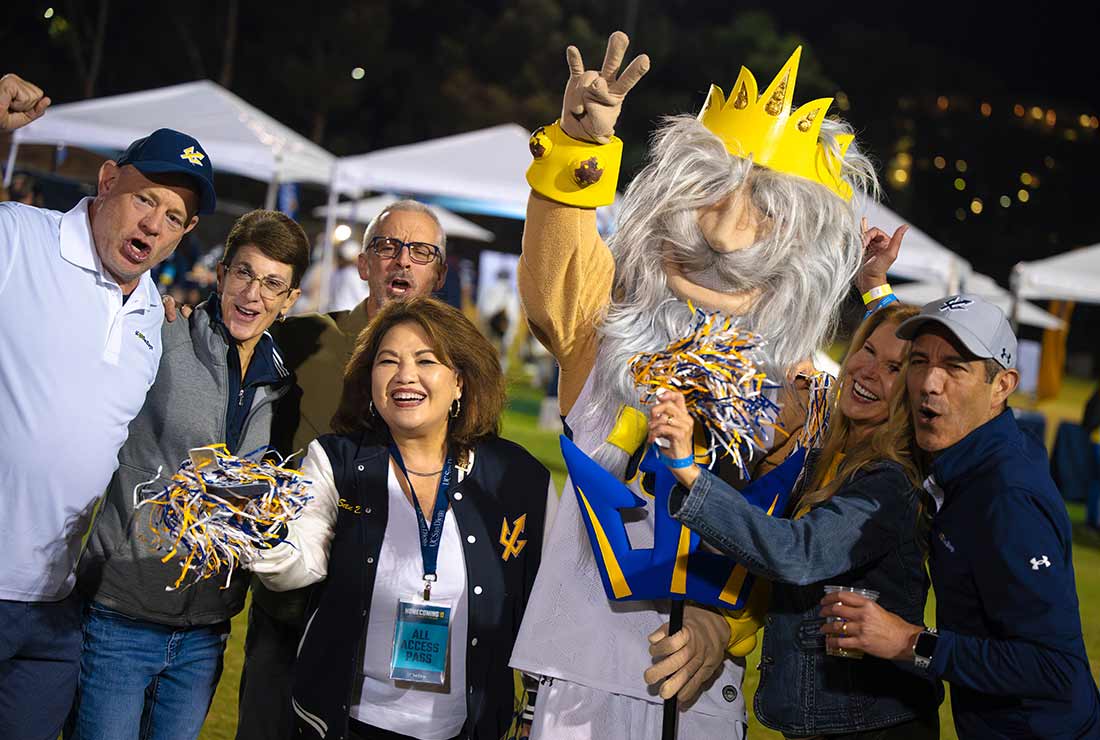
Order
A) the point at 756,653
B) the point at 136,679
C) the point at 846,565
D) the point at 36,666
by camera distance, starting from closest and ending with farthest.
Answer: the point at 846,565
the point at 36,666
the point at 136,679
the point at 756,653

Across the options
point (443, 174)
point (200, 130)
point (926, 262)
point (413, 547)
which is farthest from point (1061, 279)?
point (413, 547)

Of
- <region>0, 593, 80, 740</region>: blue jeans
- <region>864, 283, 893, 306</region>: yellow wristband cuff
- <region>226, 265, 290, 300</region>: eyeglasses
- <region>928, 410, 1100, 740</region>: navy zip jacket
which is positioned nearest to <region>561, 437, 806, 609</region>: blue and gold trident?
<region>928, 410, 1100, 740</region>: navy zip jacket

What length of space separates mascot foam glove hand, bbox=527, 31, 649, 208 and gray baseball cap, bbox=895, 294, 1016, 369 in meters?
0.73

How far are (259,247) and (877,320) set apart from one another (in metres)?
1.69

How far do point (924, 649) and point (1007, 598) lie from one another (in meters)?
0.19

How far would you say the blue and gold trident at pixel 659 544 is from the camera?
91.7 inches

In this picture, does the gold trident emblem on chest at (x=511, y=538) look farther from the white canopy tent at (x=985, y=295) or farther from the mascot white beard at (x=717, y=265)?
the white canopy tent at (x=985, y=295)

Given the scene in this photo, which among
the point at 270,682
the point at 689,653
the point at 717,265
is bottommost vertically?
the point at 270,682

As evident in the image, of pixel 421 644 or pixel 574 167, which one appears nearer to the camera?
pixel 574 167

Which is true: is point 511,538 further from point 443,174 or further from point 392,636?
point 443,174

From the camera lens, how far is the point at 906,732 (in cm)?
246

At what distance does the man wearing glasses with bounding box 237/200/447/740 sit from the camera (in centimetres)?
311

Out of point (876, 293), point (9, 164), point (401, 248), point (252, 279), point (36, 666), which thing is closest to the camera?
point (36, 666)

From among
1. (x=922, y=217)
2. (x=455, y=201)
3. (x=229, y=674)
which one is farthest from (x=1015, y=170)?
(x=229, y=674)
